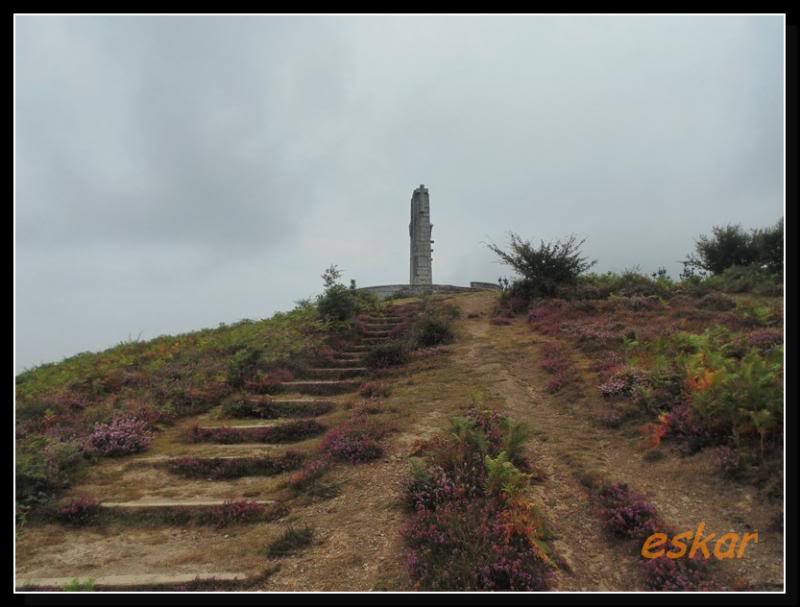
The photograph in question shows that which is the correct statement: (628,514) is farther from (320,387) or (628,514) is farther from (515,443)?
(320,387)

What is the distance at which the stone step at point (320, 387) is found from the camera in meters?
12.0

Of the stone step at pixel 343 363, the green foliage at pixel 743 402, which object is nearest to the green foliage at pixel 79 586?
the green foliage at pixel 743 402

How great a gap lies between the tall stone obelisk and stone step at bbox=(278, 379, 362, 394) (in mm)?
18999

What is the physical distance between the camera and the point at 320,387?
39.7 ft

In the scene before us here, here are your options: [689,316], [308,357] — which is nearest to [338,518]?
[308,357]

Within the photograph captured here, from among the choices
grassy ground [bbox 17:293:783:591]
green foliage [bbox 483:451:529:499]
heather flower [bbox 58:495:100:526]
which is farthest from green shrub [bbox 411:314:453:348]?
heather flower [bbox 58:495:100:526]

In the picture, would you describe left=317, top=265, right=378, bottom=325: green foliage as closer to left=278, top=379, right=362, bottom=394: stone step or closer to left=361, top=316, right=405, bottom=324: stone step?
left=361, top=316, right=405, bottom=324: stone step

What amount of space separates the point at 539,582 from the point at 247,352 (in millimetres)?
10951

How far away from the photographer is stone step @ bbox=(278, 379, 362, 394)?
39.3 feet

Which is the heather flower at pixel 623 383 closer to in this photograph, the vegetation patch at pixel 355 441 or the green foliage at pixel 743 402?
the green foliage at pixel 743 402

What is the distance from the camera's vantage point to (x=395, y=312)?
68.0 feet
